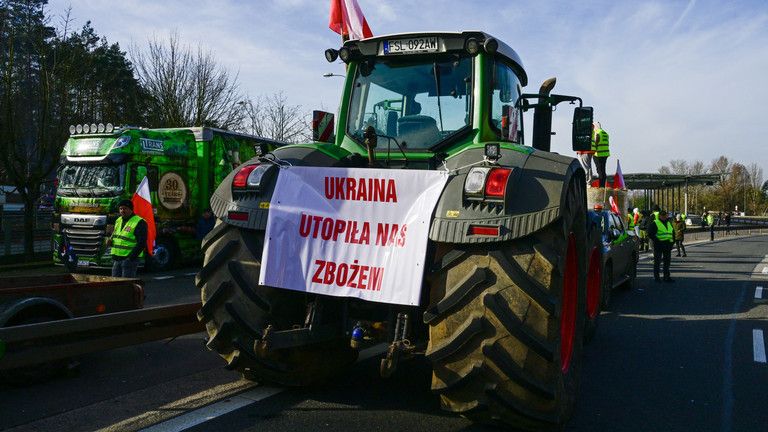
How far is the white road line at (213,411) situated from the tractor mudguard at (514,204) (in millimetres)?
1943

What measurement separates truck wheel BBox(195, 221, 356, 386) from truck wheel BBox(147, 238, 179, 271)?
12.0 metres

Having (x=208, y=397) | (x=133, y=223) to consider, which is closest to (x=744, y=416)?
(x=208, y=397)

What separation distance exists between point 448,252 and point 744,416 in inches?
114

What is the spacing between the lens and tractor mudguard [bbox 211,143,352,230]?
4.33 meters

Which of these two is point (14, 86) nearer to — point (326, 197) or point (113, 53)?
point (326, 197)

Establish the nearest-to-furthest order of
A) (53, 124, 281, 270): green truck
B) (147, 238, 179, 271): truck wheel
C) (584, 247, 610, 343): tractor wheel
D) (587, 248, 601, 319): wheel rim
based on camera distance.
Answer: (584, 247, 610, 343): tractor wheel, (587, 248, 601, 319): wheel rim, (53, 124, 281, 270): green truck, (147, 238, 179, 271): truck wheel

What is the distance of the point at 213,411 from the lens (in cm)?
446

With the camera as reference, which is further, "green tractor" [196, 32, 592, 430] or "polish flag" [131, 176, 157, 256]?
"polish flag" [131, 176, 157, 256]

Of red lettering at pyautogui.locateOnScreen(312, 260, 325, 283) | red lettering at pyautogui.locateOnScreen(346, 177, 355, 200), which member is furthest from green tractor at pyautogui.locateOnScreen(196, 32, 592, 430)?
red lettering at pyautogui.locateOnScreen(346, 177, 355, 200)

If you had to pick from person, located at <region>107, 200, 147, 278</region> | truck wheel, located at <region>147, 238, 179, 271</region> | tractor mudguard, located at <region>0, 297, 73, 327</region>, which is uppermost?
person, located at <region>107, 200, 147, 278</region>

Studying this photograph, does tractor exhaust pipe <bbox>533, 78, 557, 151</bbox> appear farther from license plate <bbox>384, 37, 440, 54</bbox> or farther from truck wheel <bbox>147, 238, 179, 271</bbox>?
truck wheel <bbox>147, 238, 179, 271</bbox>

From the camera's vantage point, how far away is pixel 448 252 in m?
3.83

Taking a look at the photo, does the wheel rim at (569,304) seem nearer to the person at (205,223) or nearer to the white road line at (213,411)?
the white road line at (213,411)

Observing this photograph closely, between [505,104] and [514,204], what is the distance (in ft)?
6.00
